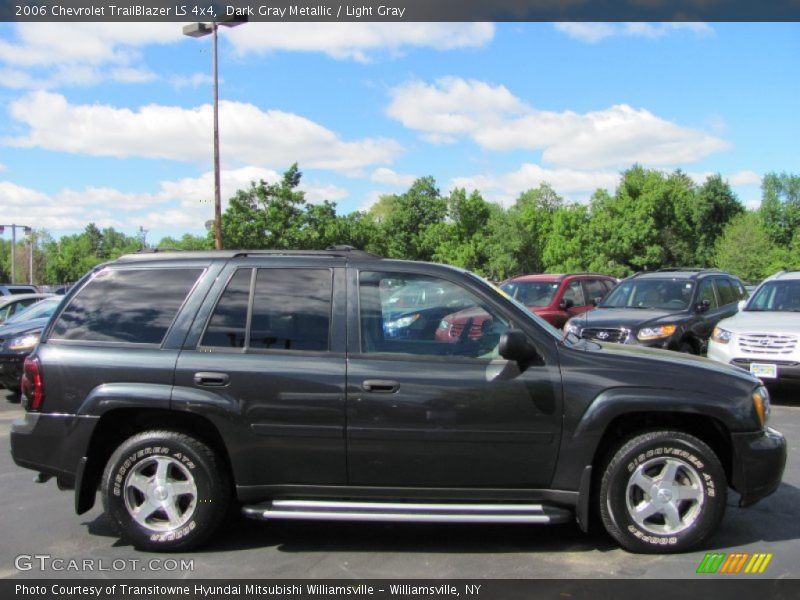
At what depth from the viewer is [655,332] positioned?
1022 centimetres

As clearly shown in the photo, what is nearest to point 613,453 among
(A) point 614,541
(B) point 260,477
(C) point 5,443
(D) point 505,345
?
(A) point 614,541

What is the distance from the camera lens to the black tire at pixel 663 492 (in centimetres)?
414

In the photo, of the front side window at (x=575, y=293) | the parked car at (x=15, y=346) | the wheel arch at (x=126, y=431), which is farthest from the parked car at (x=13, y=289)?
the wheel arch at (x=126, y=431)

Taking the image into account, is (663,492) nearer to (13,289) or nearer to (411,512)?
(411,512)

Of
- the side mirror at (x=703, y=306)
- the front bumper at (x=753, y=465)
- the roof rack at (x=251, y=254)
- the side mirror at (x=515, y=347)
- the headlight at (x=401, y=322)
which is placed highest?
the roof rack at (x=251, y=254)

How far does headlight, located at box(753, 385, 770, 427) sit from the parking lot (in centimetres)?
64

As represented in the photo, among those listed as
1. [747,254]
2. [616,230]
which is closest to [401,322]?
[747,254]

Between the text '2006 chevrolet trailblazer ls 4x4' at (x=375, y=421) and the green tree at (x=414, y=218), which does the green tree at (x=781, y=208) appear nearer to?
the green tree at (x=414, y=218)

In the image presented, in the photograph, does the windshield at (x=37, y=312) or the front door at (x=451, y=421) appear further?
the windshield at (x=37, y=312)

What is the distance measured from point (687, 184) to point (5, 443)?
77668 millimetres

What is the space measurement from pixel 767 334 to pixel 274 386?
732 cm

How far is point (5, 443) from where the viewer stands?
738cm

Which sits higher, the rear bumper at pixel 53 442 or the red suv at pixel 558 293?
the red suv at pixel 558 293

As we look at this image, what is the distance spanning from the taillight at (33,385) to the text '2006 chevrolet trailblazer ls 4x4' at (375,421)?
1 centimetres
